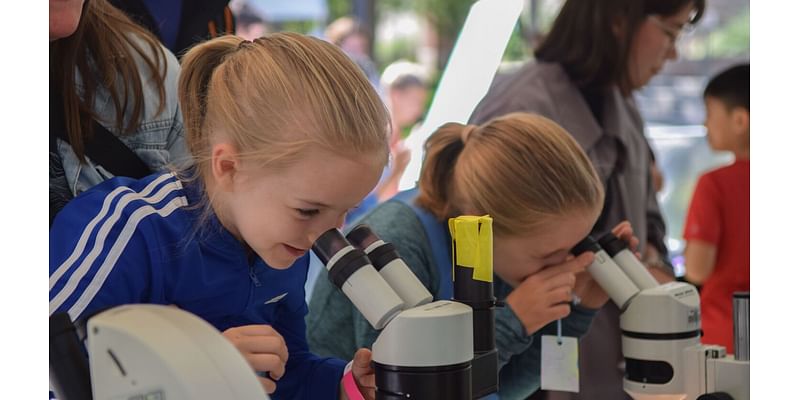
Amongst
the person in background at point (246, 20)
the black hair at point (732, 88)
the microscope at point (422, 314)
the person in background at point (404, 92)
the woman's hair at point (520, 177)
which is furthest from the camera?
the person in background at point (404, 92)

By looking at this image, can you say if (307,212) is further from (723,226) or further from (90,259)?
(723,226)

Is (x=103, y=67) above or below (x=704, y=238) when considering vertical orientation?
above

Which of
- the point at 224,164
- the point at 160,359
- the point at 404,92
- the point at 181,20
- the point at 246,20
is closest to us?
the point at 160,359

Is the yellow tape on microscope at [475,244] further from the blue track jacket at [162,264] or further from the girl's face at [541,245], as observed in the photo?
the girl's face at [541,245]

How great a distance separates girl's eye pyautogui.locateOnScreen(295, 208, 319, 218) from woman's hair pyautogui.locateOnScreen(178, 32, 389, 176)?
51 millimetres

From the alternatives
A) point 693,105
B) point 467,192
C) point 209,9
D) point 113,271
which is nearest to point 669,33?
point 467,192

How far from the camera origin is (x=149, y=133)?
3.86ft

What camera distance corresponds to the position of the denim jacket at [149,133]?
110 centimetres

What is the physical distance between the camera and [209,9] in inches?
51.5

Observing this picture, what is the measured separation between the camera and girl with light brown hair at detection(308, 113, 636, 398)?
1379mm

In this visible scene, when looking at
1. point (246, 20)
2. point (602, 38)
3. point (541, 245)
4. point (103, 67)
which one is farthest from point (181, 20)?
point (246, 20)

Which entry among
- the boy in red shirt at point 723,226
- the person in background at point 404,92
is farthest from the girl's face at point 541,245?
the person in background at point 404,92

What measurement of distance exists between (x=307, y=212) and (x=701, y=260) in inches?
70.6

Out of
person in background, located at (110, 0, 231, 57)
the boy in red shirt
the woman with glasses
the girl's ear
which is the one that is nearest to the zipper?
the girl's ear
